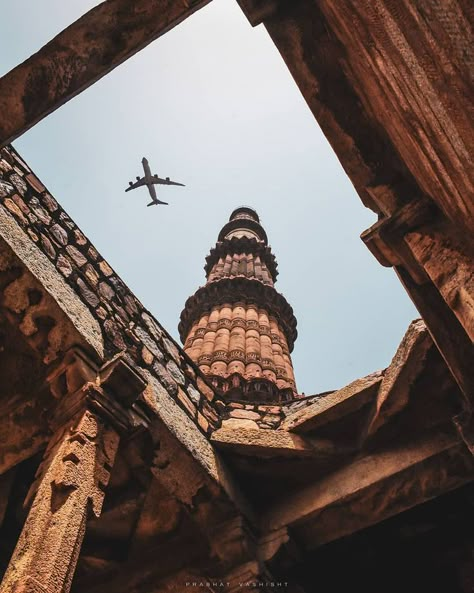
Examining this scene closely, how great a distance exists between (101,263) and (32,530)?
2022 millimetres

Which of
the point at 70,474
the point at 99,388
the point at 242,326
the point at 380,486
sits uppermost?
the point at 242,326

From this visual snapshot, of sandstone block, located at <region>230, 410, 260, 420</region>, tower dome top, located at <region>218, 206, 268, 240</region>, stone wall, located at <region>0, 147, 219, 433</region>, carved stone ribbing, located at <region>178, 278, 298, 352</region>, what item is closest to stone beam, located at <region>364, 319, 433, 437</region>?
sandstone block, located at <region>230, 410, 260, 420</region>

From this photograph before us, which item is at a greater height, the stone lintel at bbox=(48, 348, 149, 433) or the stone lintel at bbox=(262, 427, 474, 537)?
the stone lintel at bbox=(48, 348, 149, 433)

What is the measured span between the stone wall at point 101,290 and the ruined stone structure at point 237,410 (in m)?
0.02

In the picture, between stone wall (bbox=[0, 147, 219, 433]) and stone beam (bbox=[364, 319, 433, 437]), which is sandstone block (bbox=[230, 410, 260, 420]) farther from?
stone beam (bbox=[364, 319, 433, 437])

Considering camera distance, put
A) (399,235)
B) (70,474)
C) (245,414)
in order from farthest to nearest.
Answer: (245,414), (70,474), (399,235)

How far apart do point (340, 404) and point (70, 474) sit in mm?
1846

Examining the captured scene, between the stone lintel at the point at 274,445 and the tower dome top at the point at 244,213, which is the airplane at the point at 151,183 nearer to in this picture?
the tower dome top at the point at 244,213

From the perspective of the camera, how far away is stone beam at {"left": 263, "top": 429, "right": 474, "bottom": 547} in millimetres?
3564

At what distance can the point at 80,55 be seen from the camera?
3098mm

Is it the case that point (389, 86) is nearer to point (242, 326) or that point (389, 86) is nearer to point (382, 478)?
point (382, 478)

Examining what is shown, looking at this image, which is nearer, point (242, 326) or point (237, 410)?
point (237, 410)

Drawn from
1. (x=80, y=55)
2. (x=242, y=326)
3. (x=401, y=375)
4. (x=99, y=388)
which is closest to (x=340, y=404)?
(x=401, y=375)

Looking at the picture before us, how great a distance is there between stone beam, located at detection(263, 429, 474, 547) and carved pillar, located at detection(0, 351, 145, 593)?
4.77 feet
